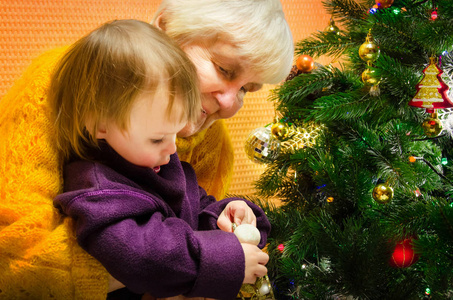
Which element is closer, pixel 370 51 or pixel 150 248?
pixel 150 248

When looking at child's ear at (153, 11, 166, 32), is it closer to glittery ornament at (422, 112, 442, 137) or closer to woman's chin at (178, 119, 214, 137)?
woman's chin at (178, 119, 214, 137)

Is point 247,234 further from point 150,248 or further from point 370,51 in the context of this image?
point 370,51

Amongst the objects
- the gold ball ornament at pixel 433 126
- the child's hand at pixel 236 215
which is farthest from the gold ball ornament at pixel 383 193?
the child's hand at pixel 236 215

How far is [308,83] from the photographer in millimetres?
1173

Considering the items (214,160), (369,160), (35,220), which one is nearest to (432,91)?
(369,160)

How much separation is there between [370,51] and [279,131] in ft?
1.10

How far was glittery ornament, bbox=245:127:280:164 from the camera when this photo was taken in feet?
4.18

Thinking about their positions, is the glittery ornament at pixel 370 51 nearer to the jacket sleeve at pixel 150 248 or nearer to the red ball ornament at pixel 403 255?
the red ball ornament at pixel 403 255

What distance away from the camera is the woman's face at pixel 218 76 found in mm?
994

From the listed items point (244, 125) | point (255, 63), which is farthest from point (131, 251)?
point (244, 125)

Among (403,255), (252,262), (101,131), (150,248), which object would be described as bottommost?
(403,255)

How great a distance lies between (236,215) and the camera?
0.94 meters

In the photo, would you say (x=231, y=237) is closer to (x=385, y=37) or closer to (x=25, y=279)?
(x=25, y=279)

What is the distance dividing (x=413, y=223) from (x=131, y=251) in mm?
551
